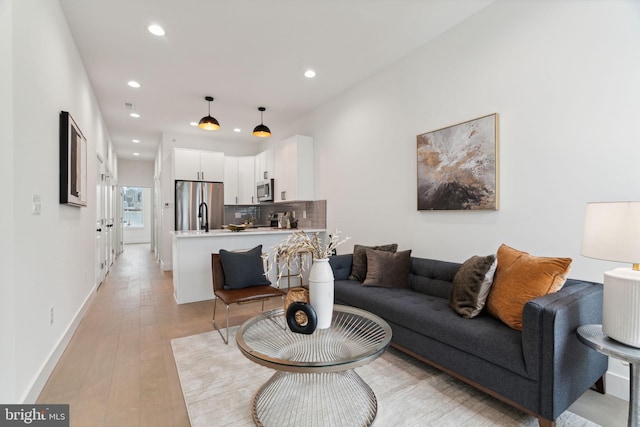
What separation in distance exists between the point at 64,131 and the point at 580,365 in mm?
4072

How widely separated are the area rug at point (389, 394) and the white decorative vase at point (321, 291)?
2.10 feet

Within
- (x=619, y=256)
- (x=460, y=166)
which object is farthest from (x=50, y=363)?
(x=460, y=166)

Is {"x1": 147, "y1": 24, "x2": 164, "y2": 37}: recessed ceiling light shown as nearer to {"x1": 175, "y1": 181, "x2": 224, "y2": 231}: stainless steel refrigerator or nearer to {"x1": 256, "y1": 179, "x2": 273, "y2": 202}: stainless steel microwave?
{"x1": 256, "y1": 179, "x2": 273, "y2": 202}: stainless steel microwave

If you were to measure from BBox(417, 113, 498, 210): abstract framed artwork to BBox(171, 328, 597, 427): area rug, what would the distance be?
1.50 meters

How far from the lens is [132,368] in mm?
2324

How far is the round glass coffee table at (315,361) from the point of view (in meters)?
1.65

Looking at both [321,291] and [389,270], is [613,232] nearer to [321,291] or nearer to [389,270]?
[321,291]

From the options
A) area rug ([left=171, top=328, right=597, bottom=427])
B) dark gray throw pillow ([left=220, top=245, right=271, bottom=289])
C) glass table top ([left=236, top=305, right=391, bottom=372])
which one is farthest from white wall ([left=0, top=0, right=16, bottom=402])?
dark gray throw pillow ([left=220, top=245, right=271, bottom=289])

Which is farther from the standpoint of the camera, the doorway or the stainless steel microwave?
the doorway

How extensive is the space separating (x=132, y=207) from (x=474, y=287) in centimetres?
1261

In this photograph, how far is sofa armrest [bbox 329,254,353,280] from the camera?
331 centimetres

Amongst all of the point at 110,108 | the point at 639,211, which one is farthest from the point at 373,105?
the point at 110,108

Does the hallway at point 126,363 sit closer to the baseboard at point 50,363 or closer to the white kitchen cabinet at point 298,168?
the baseboard at point 50,363

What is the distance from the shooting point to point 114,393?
1998 millimetres
